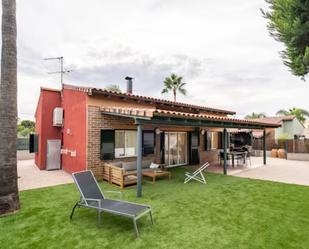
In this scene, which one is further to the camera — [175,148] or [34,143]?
[34,143]

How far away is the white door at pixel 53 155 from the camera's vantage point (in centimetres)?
1376

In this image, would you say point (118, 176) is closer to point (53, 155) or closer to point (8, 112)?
point (8, 112)

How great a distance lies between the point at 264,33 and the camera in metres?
13.6

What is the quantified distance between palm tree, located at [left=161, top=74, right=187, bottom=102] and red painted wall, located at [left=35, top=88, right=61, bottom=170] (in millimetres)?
21927

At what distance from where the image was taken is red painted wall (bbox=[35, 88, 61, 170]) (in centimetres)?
1388

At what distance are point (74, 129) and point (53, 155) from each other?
3421mm

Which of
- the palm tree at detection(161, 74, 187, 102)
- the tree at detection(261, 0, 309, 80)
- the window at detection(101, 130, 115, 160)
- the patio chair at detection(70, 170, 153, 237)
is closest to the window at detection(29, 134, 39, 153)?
the window at detection(101, 130, 115, 160)

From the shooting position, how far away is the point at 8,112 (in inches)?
242

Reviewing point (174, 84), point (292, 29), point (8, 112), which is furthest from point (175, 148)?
point (174, 84)

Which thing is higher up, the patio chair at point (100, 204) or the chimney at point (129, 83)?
the chimney at point (129, 83)

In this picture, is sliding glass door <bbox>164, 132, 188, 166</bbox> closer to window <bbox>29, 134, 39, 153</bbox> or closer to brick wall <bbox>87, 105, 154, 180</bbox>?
brick wall <bbox>87, 105, 154, 180</bbox>

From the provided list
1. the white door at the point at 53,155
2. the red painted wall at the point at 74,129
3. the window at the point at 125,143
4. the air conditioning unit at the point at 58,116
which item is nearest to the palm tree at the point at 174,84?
the red painted wall at the point at 74,129

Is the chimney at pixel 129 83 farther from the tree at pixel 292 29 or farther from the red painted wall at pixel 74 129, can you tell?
the tree at pixel 292 29

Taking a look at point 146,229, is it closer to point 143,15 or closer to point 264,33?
point 143,15
